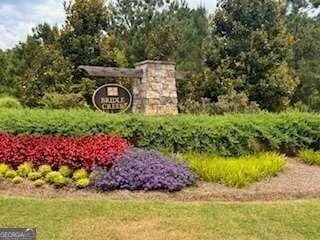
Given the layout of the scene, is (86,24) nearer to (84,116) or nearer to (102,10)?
(102,10)

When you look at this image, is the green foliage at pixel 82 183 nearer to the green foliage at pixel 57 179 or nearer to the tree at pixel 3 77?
the green foliage at pixel 57 179

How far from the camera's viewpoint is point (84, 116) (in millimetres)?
10477

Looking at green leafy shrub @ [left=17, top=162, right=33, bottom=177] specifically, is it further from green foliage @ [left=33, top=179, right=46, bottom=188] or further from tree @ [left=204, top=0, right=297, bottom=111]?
tree @ [left=204, top=0, right=297, bottom=111]

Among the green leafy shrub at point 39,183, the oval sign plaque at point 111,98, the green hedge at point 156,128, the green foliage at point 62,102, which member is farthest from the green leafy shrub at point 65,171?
the green foliage at point 62,102

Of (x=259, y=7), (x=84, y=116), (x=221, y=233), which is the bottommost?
(x=221, y=233)

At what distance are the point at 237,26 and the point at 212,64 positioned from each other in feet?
4.91

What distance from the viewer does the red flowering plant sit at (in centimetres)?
884

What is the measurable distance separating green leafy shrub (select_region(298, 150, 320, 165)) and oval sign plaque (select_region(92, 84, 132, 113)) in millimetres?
5931

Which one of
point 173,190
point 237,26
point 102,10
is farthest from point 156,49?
point 173,190

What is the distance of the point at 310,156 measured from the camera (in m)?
10.7

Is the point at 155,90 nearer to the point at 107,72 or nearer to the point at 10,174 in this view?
the point at 107,72

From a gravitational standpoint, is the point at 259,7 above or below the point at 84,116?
above

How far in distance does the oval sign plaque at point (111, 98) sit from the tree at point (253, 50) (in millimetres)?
3477

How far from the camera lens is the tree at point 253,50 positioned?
17.6m
